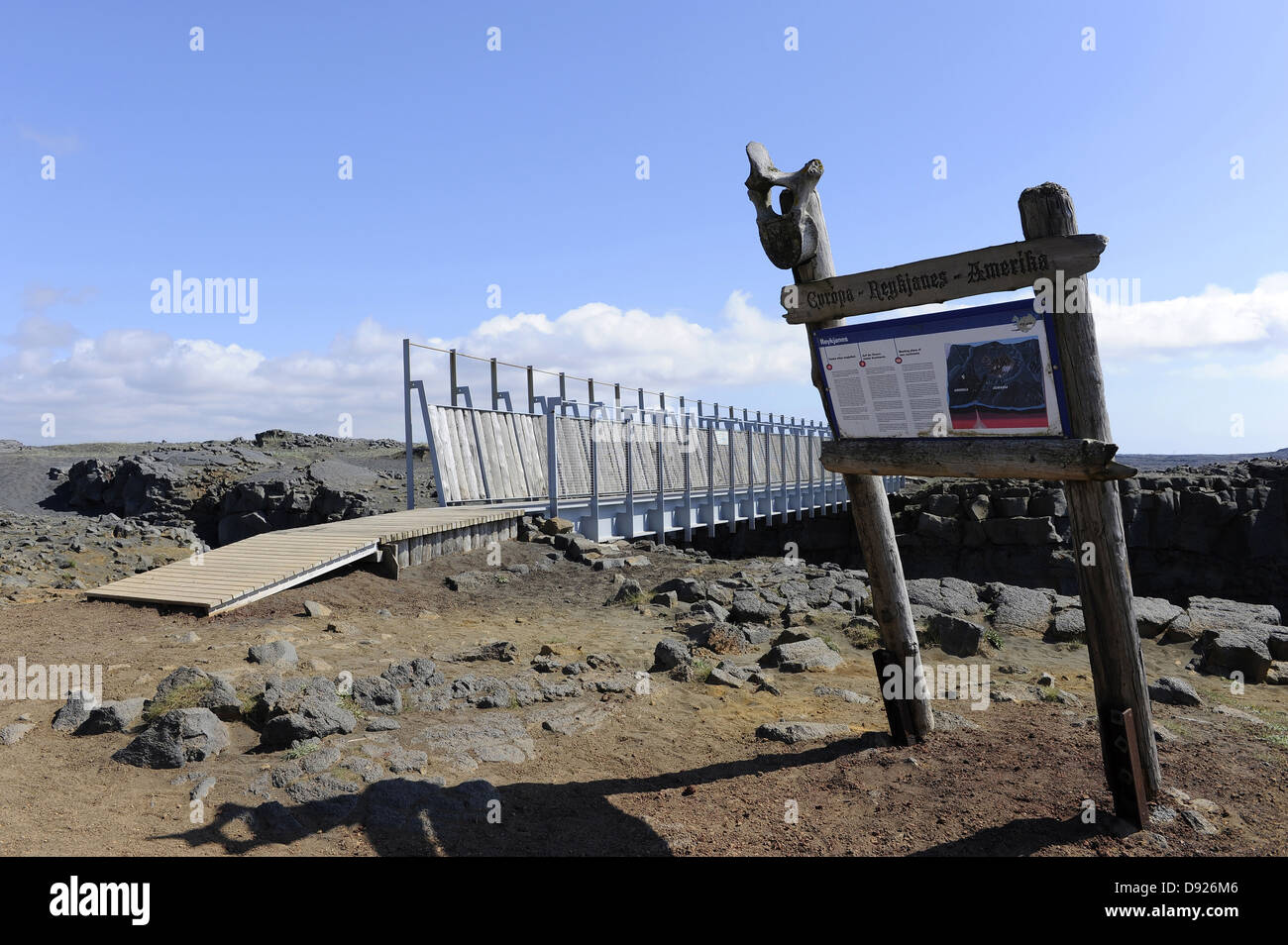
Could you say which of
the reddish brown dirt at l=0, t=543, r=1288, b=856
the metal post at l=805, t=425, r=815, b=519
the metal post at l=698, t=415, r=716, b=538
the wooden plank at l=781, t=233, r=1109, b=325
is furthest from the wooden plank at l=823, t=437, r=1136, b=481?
the metal post at l=805, t=425, r=815, b=519

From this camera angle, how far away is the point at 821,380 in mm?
5660

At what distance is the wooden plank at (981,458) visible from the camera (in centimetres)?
430

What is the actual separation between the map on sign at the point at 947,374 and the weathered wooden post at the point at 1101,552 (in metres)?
0.10

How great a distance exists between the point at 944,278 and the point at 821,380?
42.6 inches

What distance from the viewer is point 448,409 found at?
1434cm

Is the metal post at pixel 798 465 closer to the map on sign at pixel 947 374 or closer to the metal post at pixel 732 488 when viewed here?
the metal post at pixel 732 488

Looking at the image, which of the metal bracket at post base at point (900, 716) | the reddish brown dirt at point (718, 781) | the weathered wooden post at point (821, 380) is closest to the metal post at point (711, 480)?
the reddish brown dirt at point (718, 781)

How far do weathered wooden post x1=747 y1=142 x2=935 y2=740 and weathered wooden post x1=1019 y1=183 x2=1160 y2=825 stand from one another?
4.20 feet

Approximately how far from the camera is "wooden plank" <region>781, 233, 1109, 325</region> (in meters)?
4.39

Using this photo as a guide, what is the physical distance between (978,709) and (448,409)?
1036 centimetres

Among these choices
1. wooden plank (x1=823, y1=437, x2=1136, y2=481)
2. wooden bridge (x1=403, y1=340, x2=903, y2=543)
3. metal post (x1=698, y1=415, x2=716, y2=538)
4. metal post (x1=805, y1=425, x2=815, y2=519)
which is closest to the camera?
wooden plank (x1=823, y1=437, x2=1136, y2=481)

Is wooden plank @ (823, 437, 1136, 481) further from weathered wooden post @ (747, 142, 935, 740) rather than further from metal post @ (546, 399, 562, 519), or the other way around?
metal post @ (546, 399, 562, 519)

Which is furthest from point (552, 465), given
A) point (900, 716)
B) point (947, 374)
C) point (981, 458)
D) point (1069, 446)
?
point (1069, 446)
